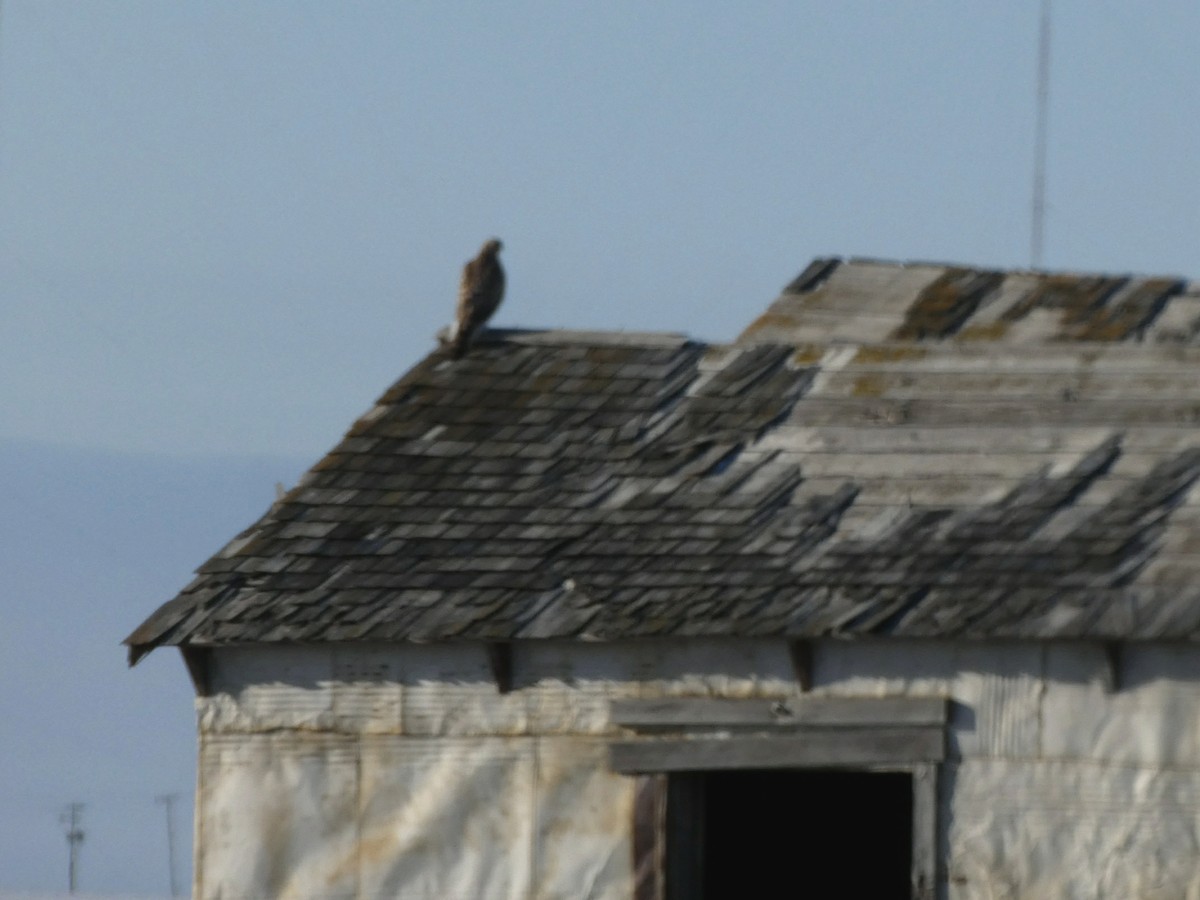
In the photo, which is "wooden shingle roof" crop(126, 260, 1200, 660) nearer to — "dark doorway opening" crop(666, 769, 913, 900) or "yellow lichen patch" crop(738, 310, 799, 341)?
"yellow lichen patch" crop(738, 310, 799, 341)

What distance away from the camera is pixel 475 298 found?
17.0 metres

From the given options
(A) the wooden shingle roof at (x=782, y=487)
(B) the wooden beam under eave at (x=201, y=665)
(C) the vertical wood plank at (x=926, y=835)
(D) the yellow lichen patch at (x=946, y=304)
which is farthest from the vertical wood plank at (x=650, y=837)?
(D) the yellow lichen patch at (x=946, y=304)

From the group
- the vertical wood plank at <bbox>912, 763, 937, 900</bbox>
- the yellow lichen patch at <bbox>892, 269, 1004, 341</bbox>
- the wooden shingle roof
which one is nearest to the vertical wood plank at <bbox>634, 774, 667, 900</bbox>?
the wooden shingle roof

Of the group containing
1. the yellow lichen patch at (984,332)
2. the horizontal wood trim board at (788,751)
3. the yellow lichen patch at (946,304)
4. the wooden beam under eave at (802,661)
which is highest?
the yellow lichen patch at (946,304)

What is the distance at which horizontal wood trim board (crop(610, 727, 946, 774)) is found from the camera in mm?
13312

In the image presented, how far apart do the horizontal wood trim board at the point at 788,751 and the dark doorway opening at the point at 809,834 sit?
124 inches

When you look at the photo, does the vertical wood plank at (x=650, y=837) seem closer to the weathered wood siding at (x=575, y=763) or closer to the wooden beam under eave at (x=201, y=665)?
the weathered wood siding at (x=575, y=763)

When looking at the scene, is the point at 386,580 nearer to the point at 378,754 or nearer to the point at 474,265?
the point at 378,754

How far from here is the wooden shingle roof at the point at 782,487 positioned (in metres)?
13.7

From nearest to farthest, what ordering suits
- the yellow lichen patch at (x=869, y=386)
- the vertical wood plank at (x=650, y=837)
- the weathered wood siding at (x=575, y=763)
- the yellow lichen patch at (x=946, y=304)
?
1. the weathered wood siding at (x=575, y=763)
2. the vertical wood plank at (x=650, y=837)
3. the yellow lichen patch at (x=869, y=386)
4. the yellow lichen patch at (x=946, y=304)

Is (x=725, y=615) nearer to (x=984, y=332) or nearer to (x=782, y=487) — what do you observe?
(x=782, y=487)

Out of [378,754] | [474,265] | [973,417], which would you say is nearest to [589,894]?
[378,754]

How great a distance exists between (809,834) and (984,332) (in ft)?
14.1

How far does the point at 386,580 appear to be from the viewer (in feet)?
48.3
